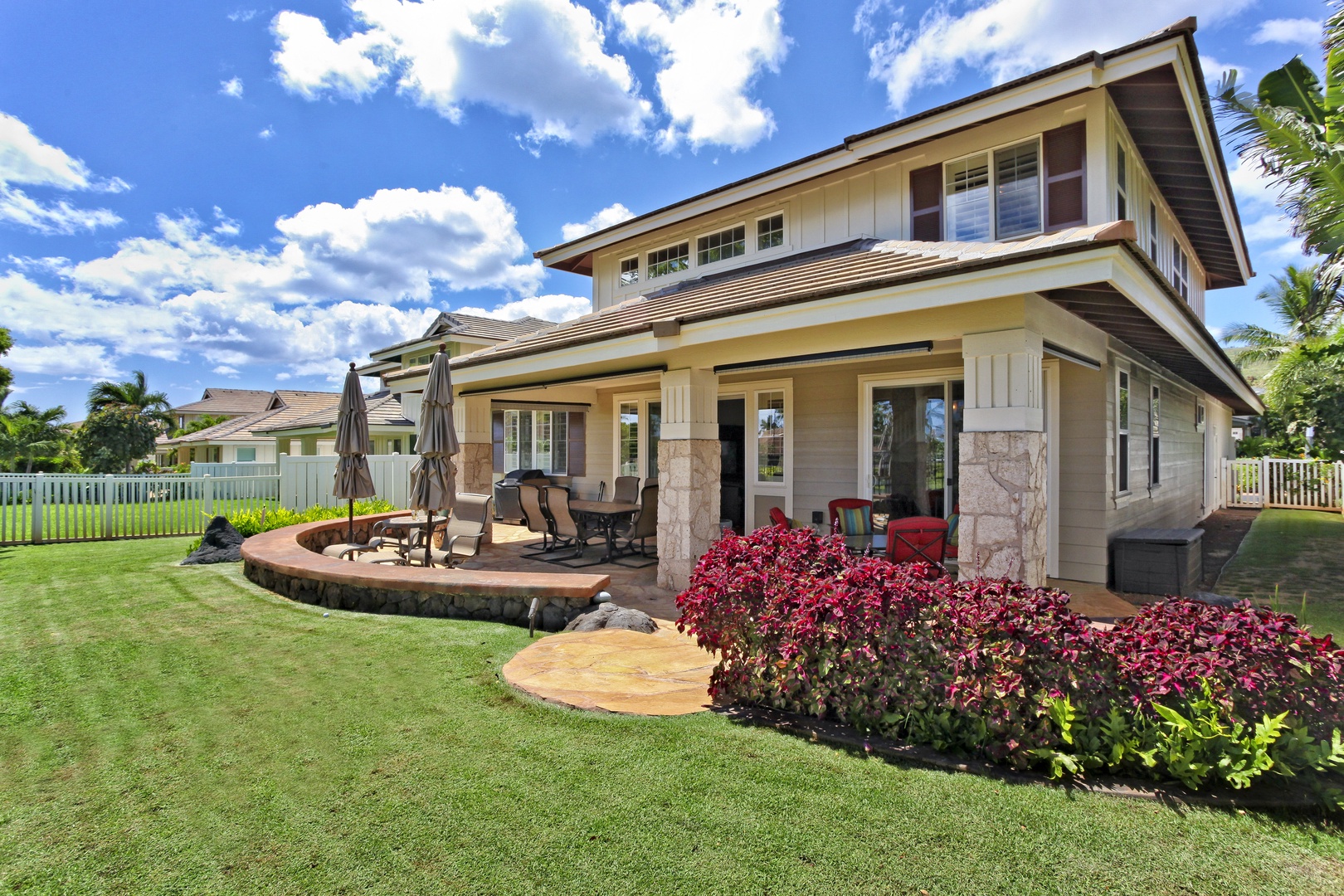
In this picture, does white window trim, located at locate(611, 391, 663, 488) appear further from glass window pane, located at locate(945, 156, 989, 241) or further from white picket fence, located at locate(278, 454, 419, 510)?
glass window pane, located at locate(945, 156, 989, 241)

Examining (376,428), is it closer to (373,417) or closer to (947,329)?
(373,417)

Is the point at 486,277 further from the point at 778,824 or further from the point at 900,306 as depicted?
the point at 778,824

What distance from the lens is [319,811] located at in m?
2.72

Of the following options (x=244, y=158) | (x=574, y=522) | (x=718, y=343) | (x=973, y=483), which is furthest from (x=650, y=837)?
(x=244, y=158)

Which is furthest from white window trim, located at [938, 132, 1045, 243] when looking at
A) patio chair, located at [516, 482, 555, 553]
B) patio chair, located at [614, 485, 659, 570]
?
patio chair, located at [516, 482, 555, 553]

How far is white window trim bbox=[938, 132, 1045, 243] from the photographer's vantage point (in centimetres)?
700

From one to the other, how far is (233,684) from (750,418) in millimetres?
7919

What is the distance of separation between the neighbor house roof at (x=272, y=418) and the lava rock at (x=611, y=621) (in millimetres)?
29414

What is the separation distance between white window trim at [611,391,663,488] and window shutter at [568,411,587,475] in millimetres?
916

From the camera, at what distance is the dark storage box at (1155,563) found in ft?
22.8

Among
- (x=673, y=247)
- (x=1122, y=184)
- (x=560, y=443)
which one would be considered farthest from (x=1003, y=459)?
(x=560, y=443)

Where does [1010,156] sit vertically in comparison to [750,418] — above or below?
above

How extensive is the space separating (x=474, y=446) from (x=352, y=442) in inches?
103

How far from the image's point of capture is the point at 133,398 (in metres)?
35.5
